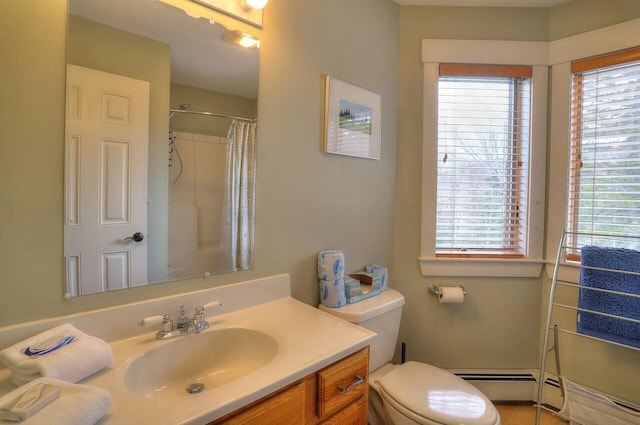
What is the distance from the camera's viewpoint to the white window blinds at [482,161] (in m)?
1.83

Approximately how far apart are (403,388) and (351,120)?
128cm

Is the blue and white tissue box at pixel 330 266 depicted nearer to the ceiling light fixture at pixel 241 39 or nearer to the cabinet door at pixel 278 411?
the cabinet door at pixel 278 411

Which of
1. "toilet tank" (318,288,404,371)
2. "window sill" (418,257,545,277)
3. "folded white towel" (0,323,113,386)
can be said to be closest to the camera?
"folded white towel" (0,323,113,386)

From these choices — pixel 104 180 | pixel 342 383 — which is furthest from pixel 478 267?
pixel 104 180

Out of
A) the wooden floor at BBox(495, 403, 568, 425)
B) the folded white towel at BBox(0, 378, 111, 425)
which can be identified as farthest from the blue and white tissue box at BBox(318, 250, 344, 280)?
the wooden floor at BBox(495, 403, 568, 425)

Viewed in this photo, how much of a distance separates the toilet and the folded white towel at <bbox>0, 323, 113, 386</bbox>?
855 millimetres

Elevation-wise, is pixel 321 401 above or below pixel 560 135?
below

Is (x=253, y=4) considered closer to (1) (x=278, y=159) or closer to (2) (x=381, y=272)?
(1) (x=278, y=159)

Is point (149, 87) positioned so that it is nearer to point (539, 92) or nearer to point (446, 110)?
point (446, 110)

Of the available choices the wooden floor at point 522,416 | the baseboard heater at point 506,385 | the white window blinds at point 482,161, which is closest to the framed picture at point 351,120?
the white window blinds at point 482,161

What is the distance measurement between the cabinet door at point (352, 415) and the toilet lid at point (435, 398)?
28cm

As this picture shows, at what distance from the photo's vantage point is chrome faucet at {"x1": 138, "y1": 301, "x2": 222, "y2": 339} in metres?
0.92

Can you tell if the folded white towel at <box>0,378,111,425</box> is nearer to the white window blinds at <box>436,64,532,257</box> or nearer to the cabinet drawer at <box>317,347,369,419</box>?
the cabinet drawer at <box>317,347,369,419</box>

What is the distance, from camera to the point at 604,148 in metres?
1.65
